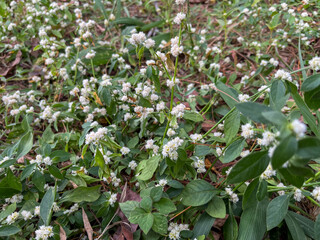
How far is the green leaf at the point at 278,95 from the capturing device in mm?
862

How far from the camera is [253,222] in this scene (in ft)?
3.55

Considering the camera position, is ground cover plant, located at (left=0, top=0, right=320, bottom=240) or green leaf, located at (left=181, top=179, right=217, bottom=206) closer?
ground cover plant, located at (left=0, top=0, right=320, bottom=240)

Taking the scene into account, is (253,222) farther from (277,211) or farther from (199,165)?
(199,165)

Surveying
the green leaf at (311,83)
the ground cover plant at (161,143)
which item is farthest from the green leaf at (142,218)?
the green leaf at (311,83)

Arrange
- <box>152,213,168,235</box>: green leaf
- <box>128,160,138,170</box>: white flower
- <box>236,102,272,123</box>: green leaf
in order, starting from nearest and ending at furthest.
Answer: <box>236,102,272,123</box>: green leaf → <box>152,213,168,235</box>: green leaf → <box>128,160,138,170</box>: white flower

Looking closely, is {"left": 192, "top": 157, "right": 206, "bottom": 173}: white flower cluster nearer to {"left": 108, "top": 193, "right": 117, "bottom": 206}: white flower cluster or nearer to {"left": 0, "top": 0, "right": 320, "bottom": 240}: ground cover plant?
{"left": 0, "top": 0, "right": 320, "bottom": 240}: ground cover plant

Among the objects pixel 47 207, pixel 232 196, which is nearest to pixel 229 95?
pixel 232 196

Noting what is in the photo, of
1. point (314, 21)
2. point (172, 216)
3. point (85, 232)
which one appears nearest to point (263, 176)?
point (172, 216)

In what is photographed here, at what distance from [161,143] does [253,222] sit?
0.52 m

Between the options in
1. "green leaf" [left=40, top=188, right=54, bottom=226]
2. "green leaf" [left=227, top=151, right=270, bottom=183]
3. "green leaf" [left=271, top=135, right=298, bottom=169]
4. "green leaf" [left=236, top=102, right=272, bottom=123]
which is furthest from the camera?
"green leaf" [left=40, top=188, right=54, bottom=226]

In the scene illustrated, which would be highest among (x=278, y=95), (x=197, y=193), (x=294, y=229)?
(x=278, y=95)

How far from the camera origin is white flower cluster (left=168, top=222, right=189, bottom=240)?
1092mm

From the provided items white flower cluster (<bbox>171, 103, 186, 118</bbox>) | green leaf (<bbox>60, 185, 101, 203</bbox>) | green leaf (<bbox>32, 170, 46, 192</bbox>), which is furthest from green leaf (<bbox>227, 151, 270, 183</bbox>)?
green leaf (<bbox>32, 170, 46, 192</bbox>)

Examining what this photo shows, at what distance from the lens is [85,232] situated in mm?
1284
